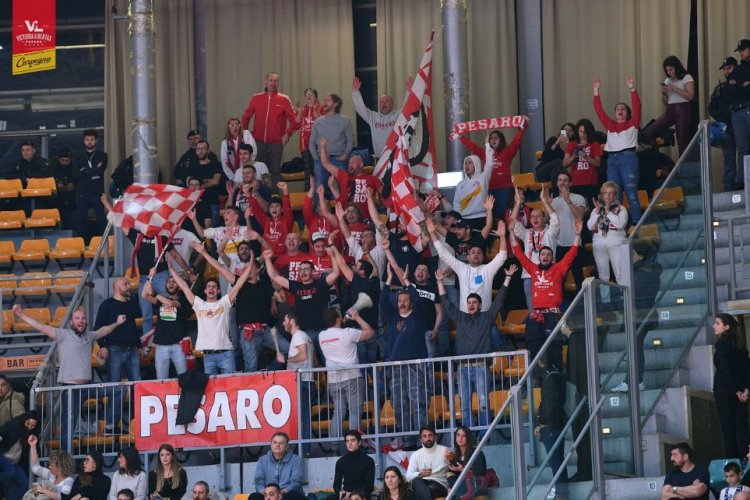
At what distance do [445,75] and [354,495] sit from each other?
878 cm

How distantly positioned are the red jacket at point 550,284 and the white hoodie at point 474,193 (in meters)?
2.72

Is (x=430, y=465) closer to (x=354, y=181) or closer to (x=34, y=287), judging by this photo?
(x=354, y=181)

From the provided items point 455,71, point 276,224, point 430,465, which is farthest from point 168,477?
point 455,71

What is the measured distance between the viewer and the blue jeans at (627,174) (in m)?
19.0

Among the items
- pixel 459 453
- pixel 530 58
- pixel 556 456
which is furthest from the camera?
pixel 530 58

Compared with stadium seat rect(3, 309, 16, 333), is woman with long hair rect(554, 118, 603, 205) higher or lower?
higher

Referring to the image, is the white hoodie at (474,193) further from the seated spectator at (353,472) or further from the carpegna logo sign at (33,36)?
the carpegna logo sign at (33,36)

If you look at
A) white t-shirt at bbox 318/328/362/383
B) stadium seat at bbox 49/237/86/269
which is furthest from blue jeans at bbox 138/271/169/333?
white t-shirt at bbox 318/328/362/383

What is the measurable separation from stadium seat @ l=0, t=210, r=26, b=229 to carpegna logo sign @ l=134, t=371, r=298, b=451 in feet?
20.3

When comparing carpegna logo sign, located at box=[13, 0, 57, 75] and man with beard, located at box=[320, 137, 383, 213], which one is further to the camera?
carpegna logo sign, located at box=[13, 0, 57, 75]

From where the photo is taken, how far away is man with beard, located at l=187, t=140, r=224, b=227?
21422mm

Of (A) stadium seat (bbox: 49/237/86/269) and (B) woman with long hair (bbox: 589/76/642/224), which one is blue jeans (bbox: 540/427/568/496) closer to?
(B) woman with long hair (bbox: 589/76/642/224)

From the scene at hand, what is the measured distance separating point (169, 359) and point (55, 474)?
2015mm

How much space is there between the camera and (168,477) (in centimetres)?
1620
